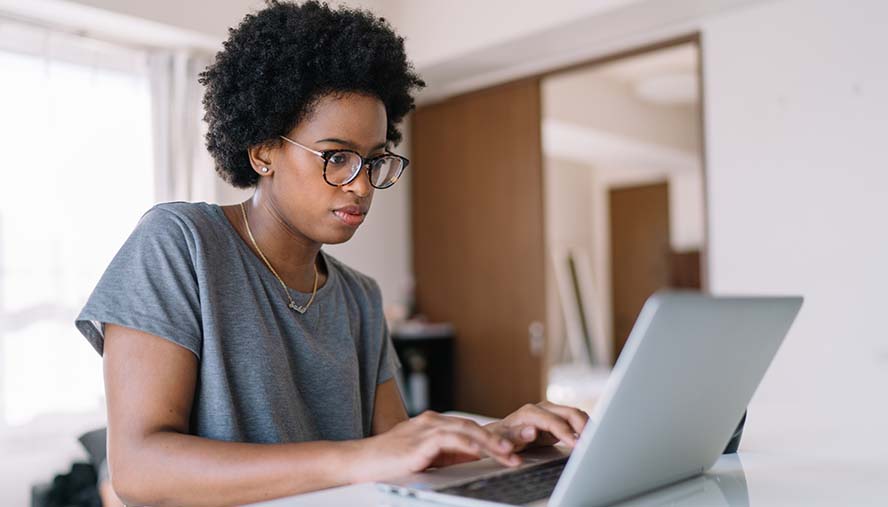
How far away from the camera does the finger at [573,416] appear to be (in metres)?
0.99

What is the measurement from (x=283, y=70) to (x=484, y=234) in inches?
118

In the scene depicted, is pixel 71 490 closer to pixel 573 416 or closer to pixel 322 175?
pixel 322 175

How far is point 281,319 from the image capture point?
4.07 feet

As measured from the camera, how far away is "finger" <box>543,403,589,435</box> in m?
0.99

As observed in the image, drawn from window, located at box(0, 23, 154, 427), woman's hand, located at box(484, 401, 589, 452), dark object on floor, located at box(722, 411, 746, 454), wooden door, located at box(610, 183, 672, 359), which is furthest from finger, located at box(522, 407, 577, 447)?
wooden door, located at box(610, 183, 672, 359)

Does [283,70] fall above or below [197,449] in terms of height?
above

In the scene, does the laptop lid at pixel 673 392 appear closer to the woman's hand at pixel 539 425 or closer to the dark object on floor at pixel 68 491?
the woman's hand at pixel 539 425

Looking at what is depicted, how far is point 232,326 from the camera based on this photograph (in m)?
1.14

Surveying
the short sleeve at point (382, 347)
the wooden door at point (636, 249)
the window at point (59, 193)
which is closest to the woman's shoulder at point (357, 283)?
the short sleeve at point (382, 347)

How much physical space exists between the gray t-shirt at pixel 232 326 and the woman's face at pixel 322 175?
0.34ft

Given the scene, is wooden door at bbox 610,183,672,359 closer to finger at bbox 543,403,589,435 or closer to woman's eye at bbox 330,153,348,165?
woman's eye at bbox 330,153,348,165

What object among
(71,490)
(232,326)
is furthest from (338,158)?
(71,490)

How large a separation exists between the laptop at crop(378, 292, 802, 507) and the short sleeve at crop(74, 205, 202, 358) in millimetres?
394

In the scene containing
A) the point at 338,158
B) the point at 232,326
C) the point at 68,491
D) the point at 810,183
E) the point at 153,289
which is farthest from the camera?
the point at 810,183
